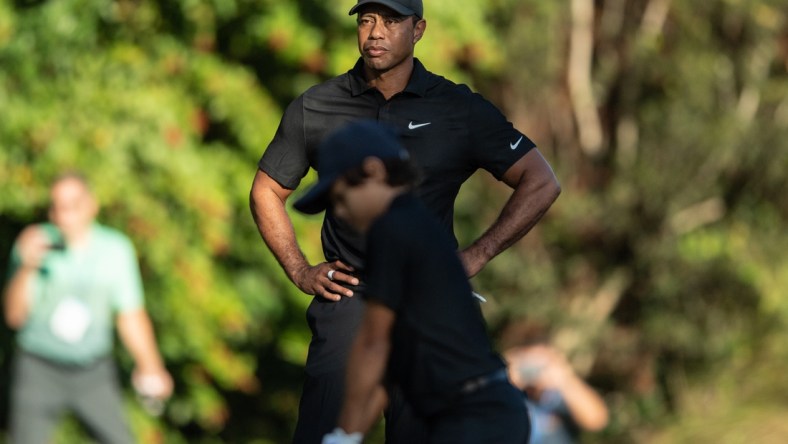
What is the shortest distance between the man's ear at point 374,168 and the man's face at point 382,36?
1.11 m

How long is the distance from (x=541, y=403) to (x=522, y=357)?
291 millimetres

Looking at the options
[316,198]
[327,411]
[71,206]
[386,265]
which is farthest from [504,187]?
[386,265]

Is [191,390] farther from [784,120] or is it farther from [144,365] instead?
[784,120]

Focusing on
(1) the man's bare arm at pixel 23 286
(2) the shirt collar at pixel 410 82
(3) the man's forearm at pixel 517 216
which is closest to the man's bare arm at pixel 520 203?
(3) the man's forearm at pixel 517 216

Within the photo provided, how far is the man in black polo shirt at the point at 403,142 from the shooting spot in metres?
5.17

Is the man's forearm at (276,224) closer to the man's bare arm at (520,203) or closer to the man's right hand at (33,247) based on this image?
the man's bare arm at (520,203)

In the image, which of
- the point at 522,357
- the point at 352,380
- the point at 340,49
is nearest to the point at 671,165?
the point at 340,49

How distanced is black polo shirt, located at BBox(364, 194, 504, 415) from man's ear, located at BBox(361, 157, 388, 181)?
0.24 ft

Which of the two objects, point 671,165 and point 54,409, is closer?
point 54,409

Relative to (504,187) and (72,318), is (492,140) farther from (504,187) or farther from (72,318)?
(504,187)

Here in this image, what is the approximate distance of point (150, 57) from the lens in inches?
522

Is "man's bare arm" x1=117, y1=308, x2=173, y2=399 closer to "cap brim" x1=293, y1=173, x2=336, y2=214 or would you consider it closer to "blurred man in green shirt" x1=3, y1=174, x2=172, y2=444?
"blurred man in green shirt" x1=3, y1=174, x2=172, y2=444

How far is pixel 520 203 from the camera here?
540 centimetres

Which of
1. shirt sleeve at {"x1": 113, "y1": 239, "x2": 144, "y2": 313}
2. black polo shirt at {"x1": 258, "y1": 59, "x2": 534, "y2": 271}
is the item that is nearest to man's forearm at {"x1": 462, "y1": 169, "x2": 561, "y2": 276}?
black polo shirt at {"x1": 258, "y1": 59, "x2": 534, "y2": 271}
